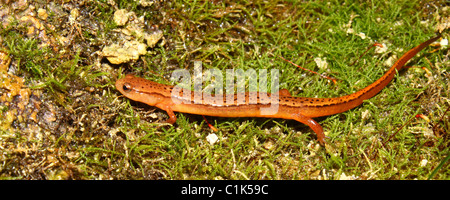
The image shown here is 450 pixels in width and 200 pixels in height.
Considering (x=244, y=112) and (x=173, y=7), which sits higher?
(x=173, y=7)

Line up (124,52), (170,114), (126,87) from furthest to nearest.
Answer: (124,52) → (170,114) → (126,87)

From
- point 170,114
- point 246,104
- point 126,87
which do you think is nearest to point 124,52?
point 126,87

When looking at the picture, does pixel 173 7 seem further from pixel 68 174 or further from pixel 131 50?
pixel 68 174

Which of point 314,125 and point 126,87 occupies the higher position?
point 126,87

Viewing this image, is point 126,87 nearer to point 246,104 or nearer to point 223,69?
point 223,69

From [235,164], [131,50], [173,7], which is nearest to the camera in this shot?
[235,164]

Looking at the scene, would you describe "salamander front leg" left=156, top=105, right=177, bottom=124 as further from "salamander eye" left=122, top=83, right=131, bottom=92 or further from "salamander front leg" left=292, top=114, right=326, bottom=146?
"salamander front leg" left=292, top=114, right=326, bottom=146

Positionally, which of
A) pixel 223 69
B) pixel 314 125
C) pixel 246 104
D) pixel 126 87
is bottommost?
pixel 314 125
